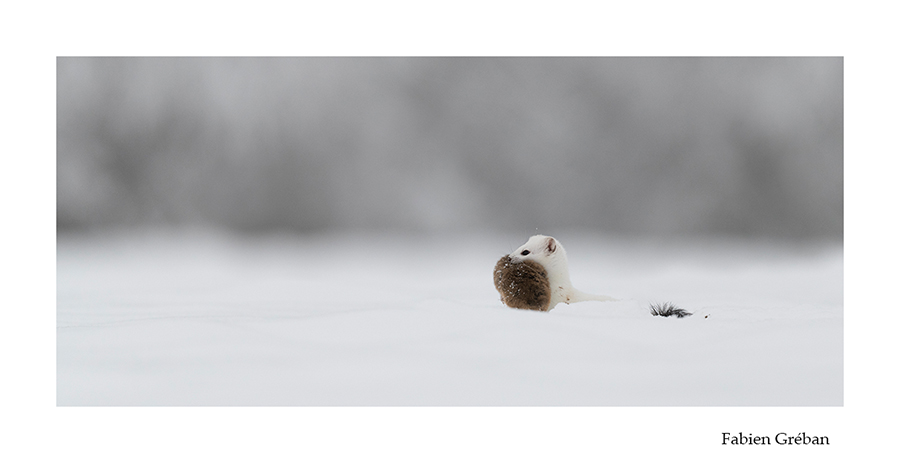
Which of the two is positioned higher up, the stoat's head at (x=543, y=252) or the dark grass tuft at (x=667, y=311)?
the stoat's head at (x=543, y=252)

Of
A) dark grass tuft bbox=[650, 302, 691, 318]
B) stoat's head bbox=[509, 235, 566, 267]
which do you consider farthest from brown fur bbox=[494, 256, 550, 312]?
dark grass tuft bbox=[650, 302, 691, 318]

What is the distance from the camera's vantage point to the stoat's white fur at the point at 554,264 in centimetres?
224

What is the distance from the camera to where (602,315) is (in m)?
2.10

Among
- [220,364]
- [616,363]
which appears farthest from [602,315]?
[220,364]

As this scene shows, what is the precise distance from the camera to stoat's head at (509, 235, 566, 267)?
2246mm

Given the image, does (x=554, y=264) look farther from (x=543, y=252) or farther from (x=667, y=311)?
(x=667, y=311)

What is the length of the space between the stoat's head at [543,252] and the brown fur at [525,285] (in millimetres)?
33

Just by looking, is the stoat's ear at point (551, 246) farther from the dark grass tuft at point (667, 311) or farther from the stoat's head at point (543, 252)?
the dark grass tuft at point (667, 311)

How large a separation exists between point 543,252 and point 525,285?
0.21 metres

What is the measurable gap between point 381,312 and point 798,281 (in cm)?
254

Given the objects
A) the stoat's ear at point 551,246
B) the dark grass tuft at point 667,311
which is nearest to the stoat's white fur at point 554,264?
the stoat's ear at point 551,246

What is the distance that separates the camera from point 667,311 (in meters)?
2.17
